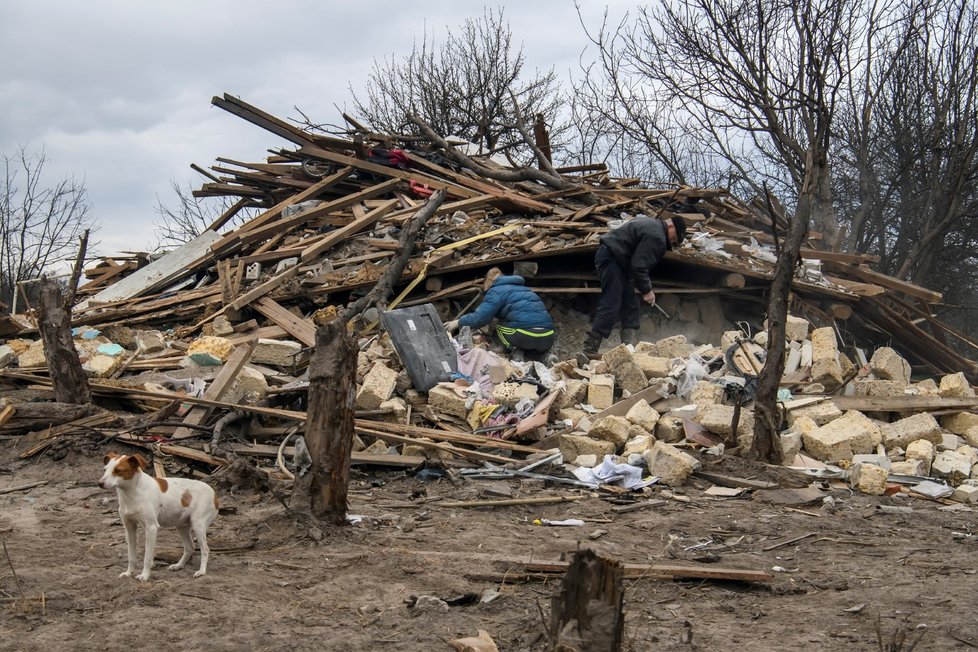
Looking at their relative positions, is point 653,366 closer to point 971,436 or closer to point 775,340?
point 775,340

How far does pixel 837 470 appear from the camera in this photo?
28.5 ft

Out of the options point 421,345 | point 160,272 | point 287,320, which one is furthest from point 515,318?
point 160,272

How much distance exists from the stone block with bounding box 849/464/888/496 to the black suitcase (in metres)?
4.43

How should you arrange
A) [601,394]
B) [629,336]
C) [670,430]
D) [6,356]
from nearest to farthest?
[670,430], [601,394], [6,356], [629,336]

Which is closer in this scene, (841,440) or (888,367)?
(841,440)

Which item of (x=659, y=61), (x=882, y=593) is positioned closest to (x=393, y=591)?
(x=882, y=593)

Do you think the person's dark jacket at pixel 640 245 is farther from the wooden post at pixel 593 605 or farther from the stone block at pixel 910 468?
the wooden post at pixel 593 605

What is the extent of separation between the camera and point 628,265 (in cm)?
1179

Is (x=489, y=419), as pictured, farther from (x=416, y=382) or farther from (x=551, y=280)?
A: (x=551, y=280)

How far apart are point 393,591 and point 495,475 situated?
329 cm

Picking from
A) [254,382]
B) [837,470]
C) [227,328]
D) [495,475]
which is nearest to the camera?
[495,475]

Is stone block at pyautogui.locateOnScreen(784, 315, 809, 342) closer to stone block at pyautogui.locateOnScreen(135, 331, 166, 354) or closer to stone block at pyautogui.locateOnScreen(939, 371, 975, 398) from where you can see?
stone block at pyautogui.locateOnScreen(939, 371, 975, 398)

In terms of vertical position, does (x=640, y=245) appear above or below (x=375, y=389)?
above

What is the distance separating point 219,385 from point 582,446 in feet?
12.9
